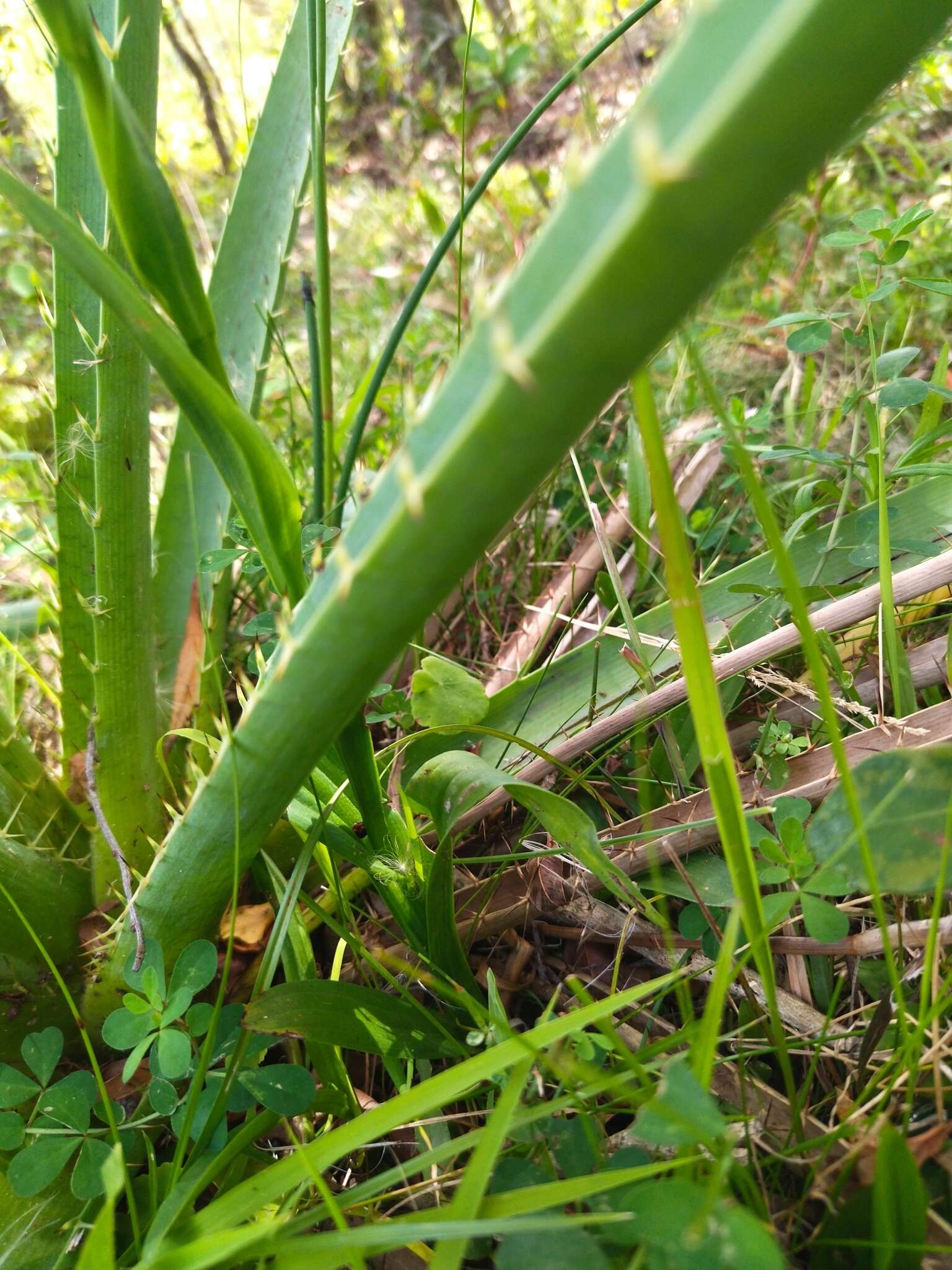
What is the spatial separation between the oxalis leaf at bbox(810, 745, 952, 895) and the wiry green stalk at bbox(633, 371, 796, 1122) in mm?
60

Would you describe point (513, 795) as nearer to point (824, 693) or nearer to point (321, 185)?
point (824, 693)

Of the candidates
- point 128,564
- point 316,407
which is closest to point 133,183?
point 316,407

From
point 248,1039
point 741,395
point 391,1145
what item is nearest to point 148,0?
point 248,1039

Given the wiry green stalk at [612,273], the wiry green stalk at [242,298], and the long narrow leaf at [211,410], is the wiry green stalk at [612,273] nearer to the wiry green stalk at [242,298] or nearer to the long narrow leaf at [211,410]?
the long narrow leaf at [211,410]

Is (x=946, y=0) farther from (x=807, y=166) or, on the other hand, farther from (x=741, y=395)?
(x=741, y=395)

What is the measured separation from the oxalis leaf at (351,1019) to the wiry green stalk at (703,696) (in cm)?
25

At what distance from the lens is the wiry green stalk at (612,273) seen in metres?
0.27

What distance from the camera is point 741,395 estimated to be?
1.51 metres

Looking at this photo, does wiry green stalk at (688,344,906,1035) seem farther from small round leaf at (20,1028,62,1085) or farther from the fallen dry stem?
small round leaf at (20,1028,62,1085)

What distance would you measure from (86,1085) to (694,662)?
0.58 metres

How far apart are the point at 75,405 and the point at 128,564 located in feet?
0.59

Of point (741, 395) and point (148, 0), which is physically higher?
point (741, 395)

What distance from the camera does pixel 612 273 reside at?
28cm

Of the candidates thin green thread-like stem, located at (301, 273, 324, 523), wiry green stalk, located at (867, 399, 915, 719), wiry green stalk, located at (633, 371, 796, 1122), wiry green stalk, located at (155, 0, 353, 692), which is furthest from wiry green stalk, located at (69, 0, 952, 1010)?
wiry green stalk, located at (155, 0, 353, 692)
